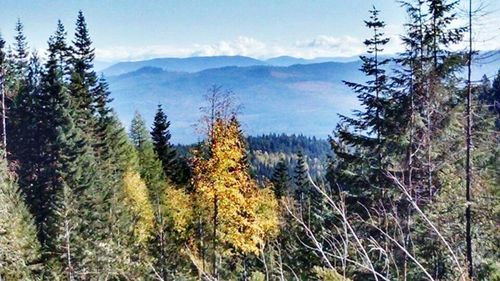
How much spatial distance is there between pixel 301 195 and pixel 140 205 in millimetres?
13862

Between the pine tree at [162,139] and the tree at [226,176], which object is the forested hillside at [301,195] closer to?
the tree at [226,176]

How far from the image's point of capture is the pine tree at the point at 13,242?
52.4 ft

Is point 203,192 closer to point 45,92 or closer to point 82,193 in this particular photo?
point 82,193

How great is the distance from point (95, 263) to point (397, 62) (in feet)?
46.0

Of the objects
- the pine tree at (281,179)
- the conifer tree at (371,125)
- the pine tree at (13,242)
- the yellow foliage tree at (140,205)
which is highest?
the conifer tree at (371,125)

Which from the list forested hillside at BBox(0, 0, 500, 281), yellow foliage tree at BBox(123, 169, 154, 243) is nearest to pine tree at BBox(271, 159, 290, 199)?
forested hillside at BBox(0, 0, 500, 281)

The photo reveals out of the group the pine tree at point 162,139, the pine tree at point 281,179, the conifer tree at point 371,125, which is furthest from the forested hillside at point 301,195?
the pine tree at point 281,179

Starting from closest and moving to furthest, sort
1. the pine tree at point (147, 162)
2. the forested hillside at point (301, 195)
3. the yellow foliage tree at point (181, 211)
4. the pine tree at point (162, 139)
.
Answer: the forested hillside at point (301, 195) → the yellow foliage tree at point (181, 211) → the pine tree at point (147, 162) → the pine tree at point (162, 139)

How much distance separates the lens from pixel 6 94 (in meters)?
35.0

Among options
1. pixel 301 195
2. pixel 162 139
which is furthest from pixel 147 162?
pixel 301 195

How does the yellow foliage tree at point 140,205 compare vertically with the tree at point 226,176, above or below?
below

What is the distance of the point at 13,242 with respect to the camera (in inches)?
656

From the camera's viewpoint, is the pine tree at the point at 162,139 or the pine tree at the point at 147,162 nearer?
the pine tree at the point at 147,162

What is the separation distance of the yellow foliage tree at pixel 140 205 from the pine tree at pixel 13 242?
1002 cm
